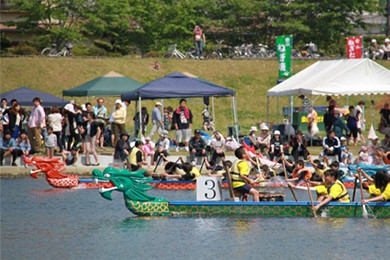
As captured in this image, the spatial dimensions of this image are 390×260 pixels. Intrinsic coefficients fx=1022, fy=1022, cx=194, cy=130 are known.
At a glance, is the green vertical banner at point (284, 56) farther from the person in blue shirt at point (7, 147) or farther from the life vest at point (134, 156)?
the person in blue shirt at point (7, 147)

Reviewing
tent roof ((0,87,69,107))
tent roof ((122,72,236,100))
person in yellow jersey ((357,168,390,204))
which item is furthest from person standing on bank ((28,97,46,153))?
person in yellow jersey ((357,168,390,204))

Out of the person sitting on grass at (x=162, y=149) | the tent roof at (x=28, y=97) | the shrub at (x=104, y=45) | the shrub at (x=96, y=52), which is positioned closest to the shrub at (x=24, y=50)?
the shrub at (x=96, y=52)

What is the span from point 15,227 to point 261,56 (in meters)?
34.1

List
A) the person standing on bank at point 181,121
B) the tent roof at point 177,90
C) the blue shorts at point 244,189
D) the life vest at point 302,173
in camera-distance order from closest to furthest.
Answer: the blue shorts at point 244,189 < the life vest at point 302,173 < the tent roof at point 177,90 < the person standing on bank at point 181,121

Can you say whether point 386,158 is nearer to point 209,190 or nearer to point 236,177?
point 236,177

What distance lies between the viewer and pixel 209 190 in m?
22.2

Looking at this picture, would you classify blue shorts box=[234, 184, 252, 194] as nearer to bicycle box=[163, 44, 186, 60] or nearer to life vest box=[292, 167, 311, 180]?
life vest box=[292, 167, 311, 180]

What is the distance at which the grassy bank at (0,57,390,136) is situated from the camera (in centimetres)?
4841

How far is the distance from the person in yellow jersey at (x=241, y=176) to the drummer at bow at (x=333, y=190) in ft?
5.03

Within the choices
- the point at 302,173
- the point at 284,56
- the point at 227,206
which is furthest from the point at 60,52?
the point at 227,206

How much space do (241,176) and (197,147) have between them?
9.14 meters

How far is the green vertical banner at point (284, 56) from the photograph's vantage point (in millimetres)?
41375

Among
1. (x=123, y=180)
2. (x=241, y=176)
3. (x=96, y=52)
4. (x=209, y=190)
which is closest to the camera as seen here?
(x=123, y=180)

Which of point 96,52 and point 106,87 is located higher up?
point 96,52
